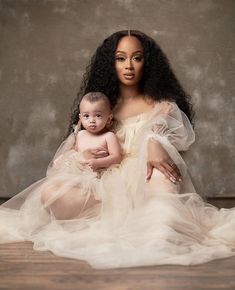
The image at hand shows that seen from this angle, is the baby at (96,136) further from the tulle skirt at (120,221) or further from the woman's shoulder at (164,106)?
the woman's shoulder at (164,106)

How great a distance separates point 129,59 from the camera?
8.39ft

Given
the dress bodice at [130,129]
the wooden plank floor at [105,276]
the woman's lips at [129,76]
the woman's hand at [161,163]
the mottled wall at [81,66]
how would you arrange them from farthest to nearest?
the mottled wall at [81,66]
the woman's lips at [129,76]
the dress bodice at [130,129]
the woman's hand at [161,163]
the wooden plank floor at [105,276]

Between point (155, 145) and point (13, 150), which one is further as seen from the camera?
point (13, 150)

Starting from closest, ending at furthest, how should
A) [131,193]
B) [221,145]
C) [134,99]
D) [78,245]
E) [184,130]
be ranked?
[78,245] → [131,193] → [184,130] → [134,99] → [221,145]

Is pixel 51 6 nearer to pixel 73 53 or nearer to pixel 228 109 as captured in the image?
pixel 73 53

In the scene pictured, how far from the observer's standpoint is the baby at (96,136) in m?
2.35

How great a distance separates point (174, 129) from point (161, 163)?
0.72ft

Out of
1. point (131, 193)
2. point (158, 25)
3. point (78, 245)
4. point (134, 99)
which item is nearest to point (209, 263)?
point (78, 245)

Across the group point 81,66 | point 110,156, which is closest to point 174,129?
point 110,156

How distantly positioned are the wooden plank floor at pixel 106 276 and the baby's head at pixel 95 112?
80cm

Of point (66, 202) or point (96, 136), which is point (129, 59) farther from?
point (66, 202)

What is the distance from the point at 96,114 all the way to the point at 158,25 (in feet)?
6.67

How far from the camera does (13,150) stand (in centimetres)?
433

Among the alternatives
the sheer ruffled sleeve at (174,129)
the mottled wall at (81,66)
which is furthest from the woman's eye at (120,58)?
the mottled wall at (81,66)
